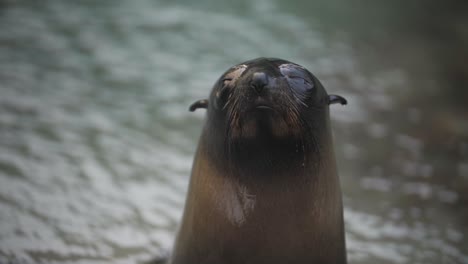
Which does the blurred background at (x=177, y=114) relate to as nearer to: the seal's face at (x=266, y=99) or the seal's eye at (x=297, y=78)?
the seal's face at (x=266, y=99)

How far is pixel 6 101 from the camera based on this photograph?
500 centimetres

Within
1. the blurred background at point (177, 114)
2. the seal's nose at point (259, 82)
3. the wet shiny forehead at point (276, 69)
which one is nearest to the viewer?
the seal's nose at point (259, 82)

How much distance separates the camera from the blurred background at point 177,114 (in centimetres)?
378

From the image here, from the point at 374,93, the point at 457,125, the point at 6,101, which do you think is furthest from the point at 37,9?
the point at 457,125

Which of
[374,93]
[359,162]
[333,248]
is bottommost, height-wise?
[333,248]

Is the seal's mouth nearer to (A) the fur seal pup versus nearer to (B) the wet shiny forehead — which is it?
(A) the fur seal pup

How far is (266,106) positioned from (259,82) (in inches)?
3.7

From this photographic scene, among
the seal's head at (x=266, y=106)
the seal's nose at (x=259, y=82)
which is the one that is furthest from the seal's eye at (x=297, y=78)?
the seal's nose at (x=259, y=82)

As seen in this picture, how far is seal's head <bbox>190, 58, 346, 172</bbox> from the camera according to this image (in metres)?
2.15

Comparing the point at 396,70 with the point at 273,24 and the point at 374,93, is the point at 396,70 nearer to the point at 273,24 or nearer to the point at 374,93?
the point at 374,93

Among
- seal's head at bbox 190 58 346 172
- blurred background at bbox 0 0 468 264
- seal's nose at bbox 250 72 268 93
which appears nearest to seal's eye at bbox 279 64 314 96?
seal's head at bbox 190 58 346 172

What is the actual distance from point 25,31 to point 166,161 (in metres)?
2.89

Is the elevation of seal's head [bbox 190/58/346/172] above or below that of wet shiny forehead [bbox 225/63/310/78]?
below

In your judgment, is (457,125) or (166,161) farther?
(457,125)
